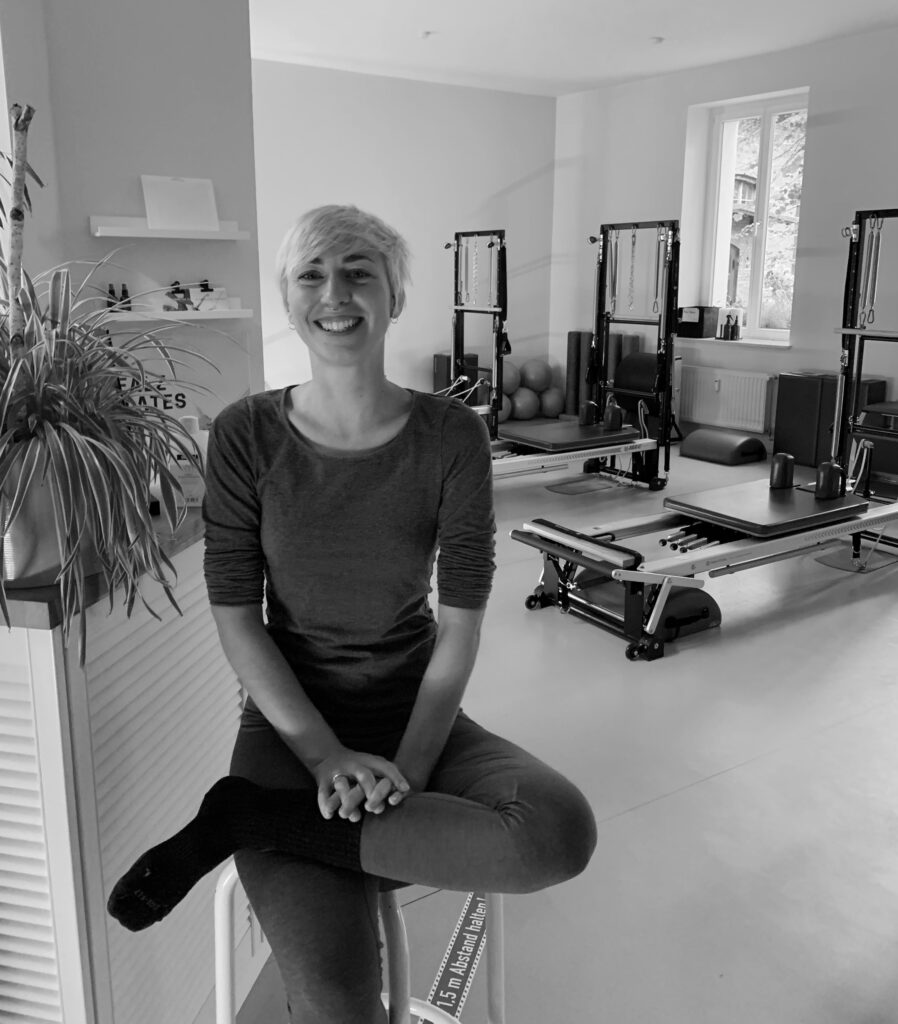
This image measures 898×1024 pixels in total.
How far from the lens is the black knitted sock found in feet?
3.57

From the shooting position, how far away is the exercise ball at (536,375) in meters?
7.99

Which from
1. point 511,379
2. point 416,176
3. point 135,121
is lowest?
point 511,379

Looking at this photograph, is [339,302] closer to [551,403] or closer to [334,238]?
[334,238]

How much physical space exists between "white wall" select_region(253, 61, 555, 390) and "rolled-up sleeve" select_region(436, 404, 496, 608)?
6135mm

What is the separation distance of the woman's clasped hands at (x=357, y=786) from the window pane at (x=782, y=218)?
6477 mm

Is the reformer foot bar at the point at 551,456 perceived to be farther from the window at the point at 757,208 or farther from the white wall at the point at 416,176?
the white wall at the point at 416,176

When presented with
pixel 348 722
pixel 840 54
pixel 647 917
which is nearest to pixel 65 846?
pixel 348 722

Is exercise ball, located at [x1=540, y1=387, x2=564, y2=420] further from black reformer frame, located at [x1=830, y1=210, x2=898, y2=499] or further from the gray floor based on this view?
the gray floor

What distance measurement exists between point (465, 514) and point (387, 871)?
48cm

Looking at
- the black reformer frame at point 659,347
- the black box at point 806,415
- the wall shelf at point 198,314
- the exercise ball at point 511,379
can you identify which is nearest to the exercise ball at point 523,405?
the exercise ball at point 511,379

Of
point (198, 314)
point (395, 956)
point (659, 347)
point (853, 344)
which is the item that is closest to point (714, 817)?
point (395, 956)

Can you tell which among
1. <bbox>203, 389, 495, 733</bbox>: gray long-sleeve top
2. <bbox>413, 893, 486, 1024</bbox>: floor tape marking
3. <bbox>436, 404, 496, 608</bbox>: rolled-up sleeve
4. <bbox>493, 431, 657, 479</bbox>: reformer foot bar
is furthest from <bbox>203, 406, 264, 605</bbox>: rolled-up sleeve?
<bbox>493, 431, 657, 479</bbox>: reformer foot bar

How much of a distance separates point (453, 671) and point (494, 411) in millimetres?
4786

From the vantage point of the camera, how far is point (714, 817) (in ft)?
7.69
